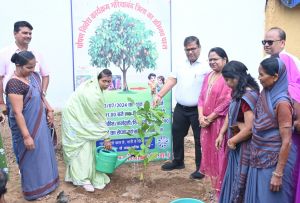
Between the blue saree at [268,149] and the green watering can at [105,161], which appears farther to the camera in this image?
the green watering can at [105,161]

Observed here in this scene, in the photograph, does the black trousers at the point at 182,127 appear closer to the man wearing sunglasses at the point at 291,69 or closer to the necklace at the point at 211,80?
the necklace at the point at 211,80

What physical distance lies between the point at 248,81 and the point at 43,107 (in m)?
2.12

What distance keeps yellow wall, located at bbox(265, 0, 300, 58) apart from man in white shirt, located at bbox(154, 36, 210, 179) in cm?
328

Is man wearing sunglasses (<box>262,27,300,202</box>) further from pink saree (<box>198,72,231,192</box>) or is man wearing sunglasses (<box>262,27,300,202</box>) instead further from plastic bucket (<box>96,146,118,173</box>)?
plastic bucket (<box>96,146,118,173</box>)

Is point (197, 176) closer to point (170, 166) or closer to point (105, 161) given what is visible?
point (170, 166)

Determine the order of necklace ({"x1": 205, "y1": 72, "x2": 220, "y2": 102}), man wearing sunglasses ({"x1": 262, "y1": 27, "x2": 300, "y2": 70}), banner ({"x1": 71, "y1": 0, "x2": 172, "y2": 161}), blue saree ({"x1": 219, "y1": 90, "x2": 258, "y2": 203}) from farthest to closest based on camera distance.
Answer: banner ({"x1": 71, "y1": 0, "x2": 172, "y2": 161}), necklace ({"x1": 205, "y1": 72, "x2": 220, "y2": 102}), man wearing sunglasses ({"x1": 262, "y1": 27, "x2": 300, "y2": 70}), blue saree ({"x1": 219, "y1": 90, "x2": 258, "y2": 203})

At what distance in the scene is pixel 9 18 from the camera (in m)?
6.25

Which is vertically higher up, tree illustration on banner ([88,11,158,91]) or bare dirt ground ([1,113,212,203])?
tree illustration on banner ([88,11,158,91])

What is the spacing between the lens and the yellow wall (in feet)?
23.3

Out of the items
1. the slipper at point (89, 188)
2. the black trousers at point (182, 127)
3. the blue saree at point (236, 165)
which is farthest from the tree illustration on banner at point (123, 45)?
the blue saree at point (236, 165)

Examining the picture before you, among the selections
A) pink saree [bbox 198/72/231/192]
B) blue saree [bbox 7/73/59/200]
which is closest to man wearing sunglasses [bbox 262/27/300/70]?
pink saree [bbox 198/72/231/192]

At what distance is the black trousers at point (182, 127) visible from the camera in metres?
4.53

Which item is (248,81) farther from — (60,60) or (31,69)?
(60,60)

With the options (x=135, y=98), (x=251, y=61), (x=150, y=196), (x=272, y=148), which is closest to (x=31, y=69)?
(x=135, y=98)
